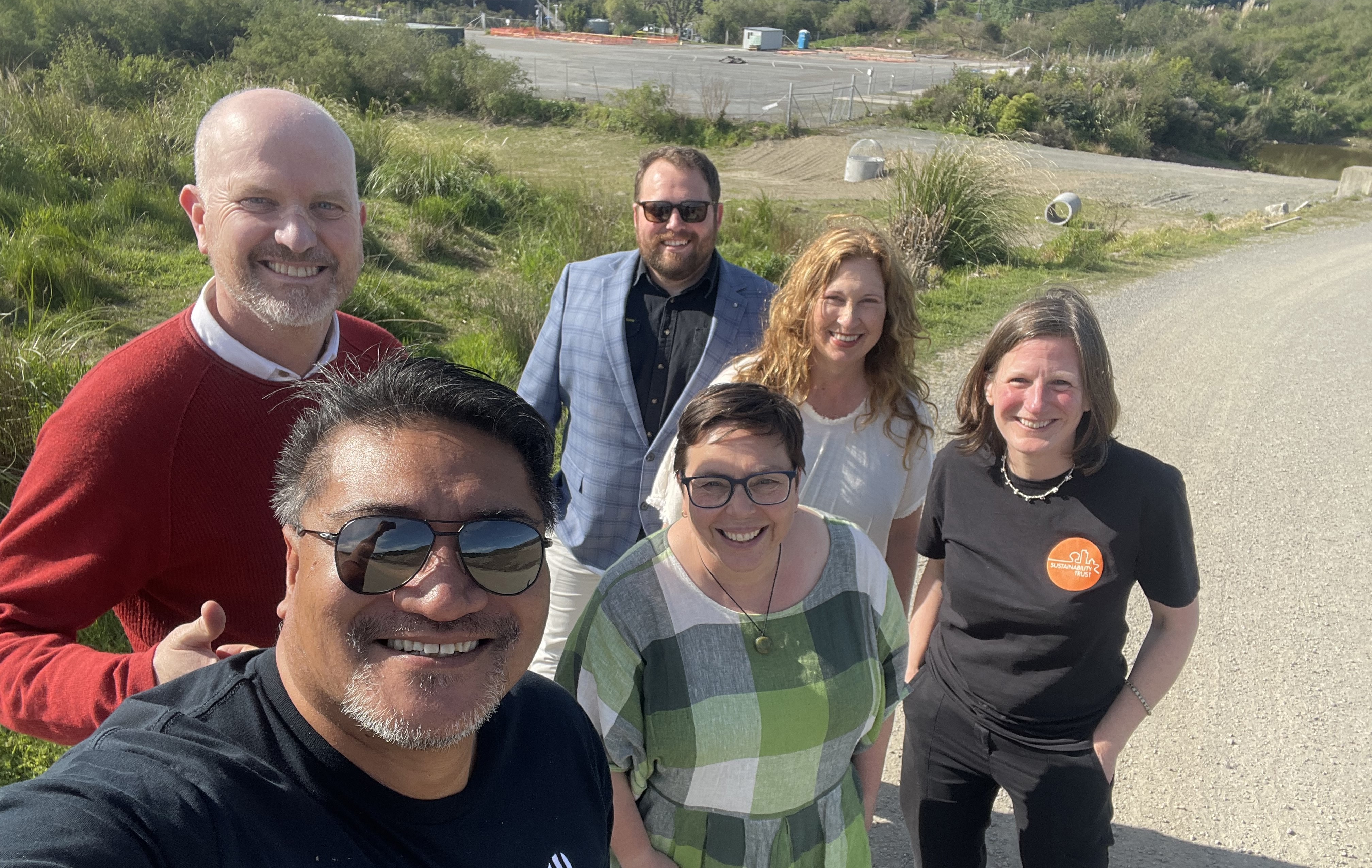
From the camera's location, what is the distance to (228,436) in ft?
5.94

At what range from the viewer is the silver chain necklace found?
2416 mm

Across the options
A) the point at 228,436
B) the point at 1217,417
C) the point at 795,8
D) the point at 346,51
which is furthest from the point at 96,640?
the point at 795,8

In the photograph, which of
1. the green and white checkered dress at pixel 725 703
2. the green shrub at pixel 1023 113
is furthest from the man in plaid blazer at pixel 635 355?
the green shrub at pixel 1023 113

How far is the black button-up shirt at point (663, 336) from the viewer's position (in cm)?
319

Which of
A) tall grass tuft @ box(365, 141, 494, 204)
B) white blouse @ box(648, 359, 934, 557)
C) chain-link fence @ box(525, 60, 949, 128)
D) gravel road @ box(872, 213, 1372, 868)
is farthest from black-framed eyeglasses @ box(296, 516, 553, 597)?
chain-link fence @ box(525, 60, 949, 128)

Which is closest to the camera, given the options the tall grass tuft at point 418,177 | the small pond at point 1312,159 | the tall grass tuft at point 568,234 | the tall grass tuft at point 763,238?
the tall grass tuft at point 568,234

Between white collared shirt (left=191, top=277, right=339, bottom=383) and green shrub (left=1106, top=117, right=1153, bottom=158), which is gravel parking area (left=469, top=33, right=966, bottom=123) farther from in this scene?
white collared shirt (left=191, top=277, right=339, bottom=383)

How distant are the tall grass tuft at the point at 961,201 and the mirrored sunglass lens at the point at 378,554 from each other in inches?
399

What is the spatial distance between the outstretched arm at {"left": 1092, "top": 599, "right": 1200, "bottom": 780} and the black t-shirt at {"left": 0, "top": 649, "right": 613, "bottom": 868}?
1.61 m

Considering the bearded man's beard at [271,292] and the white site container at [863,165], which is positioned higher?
the bearded man's beard at [271,292]

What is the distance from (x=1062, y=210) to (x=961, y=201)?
4378 millimetres

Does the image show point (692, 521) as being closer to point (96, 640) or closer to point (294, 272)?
point (294, 272)

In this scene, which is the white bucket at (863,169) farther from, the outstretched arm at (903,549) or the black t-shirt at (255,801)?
the black t-shirt at (255,801)

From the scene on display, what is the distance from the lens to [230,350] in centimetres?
189
